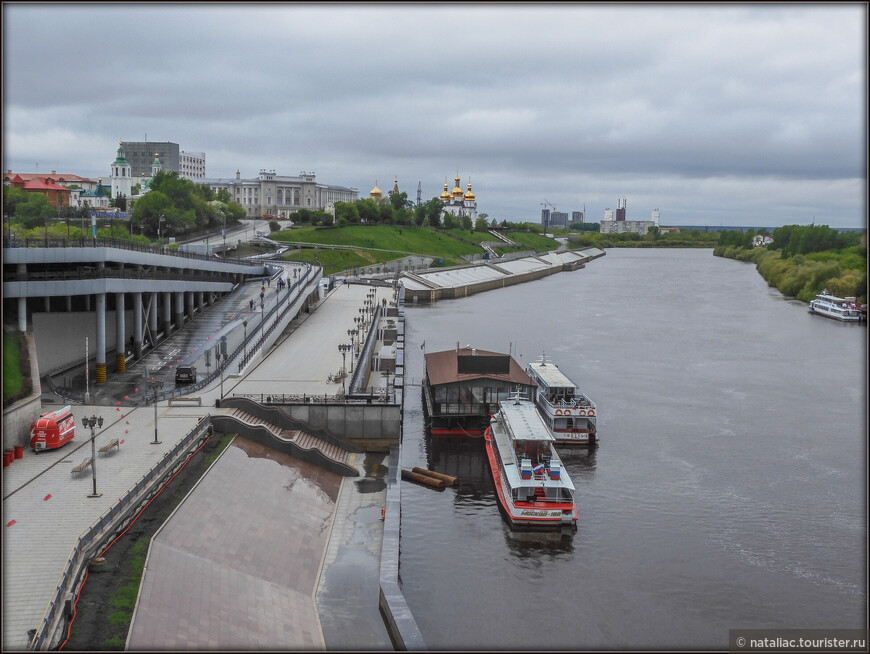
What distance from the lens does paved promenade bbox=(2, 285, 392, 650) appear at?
19.0 m

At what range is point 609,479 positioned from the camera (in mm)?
35656

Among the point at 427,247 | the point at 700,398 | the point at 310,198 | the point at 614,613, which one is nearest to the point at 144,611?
the point at 614,613

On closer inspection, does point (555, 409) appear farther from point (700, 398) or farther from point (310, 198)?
point (310, 198)

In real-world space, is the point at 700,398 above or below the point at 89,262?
below

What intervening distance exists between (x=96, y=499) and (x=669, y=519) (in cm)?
2110

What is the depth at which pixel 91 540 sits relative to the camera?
828 inches

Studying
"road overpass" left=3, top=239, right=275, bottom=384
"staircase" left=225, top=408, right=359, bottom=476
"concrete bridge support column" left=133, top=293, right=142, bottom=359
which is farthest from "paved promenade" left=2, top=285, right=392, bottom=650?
"concrete bridge support column" left=133, top=293, right=142, bottom=359

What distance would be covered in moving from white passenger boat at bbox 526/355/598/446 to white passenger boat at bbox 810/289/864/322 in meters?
60.0

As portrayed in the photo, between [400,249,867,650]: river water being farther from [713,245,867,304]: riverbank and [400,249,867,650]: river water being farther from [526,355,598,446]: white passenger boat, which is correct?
[713,245,867,304]: riverbank

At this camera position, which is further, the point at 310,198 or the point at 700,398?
the point at 310,198

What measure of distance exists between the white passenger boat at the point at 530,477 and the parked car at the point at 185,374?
53.9 ft

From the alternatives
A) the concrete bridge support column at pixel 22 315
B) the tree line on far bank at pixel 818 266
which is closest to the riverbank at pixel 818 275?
the tree line on far bank at pixel 818 266

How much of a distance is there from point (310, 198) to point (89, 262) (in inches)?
6250

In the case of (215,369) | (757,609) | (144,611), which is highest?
(215,369)
